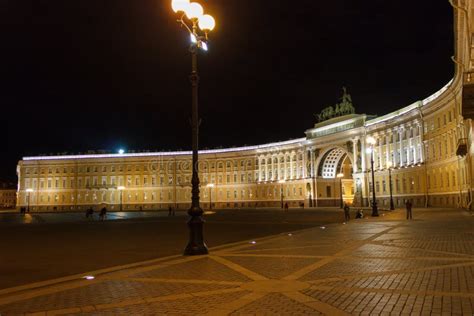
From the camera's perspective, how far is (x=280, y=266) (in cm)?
1296

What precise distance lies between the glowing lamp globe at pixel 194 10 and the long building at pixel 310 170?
25393 millimetres

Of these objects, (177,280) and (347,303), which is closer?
(347,303)

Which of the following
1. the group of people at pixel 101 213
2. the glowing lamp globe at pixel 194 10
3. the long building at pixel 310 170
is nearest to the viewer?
the glowing lamp globe at pixel 194 10

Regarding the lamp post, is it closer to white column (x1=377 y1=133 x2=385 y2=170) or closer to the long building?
the long building

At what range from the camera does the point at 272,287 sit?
9938 mm

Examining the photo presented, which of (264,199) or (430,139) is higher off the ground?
(430,139)

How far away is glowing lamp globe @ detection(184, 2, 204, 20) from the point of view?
16.3 m

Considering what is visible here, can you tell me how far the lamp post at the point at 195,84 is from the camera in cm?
1616

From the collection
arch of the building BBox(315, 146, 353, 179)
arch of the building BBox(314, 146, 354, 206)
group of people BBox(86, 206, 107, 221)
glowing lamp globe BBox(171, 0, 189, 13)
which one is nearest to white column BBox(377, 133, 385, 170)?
arch of the building BBox(315, 146, 353, 179)

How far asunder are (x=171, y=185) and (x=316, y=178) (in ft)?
146

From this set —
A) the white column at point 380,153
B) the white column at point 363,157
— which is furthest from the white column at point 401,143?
the white column at point 363,157

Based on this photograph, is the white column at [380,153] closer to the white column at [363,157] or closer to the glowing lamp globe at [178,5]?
the white column at [363,157]

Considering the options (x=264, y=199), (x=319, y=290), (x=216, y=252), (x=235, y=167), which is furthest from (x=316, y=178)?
(x=319, y=290)

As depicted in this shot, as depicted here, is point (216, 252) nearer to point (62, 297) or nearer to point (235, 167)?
point (62, 297)
